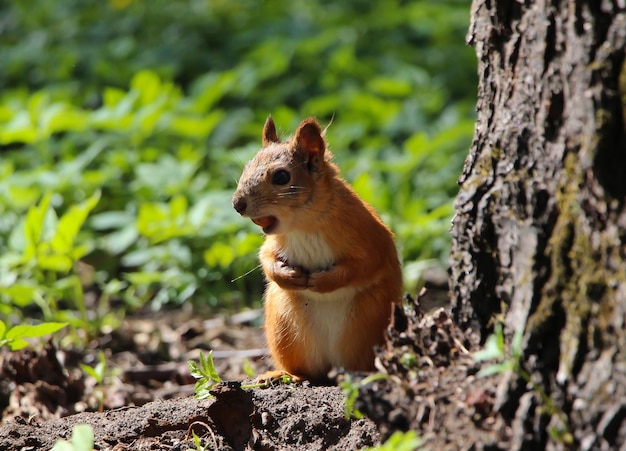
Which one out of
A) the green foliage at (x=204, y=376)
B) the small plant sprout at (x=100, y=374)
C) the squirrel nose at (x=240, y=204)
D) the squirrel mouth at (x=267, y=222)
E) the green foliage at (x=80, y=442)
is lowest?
the small plant sprout at (x=100, y=374)

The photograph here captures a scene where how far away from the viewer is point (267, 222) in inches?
115

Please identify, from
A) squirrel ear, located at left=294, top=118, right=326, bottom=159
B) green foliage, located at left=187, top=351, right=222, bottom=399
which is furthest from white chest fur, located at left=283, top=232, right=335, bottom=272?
green foliage, located at left=187, top=351, right=222, bottom=399

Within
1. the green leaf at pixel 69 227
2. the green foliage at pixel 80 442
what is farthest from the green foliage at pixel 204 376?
the green leaf at pixel 69 227

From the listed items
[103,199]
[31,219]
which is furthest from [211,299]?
[103,199]

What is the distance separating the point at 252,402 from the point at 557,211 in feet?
3.63

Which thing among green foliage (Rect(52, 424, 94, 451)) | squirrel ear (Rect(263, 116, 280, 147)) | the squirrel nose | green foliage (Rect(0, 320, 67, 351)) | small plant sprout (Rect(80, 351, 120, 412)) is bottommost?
small plant sprout (Rect(80, 351, 120, 412))

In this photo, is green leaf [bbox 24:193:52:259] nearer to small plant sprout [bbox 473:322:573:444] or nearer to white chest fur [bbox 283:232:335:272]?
white chest fur [bbox 283:232:335:272]

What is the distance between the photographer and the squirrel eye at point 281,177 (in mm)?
2951

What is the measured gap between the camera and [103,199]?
17.3 ft

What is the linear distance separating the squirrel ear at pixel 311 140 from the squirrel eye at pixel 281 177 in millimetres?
118

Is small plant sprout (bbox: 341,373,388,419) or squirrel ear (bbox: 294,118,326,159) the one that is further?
squirrel ear (bbox: 294,118,326,159)

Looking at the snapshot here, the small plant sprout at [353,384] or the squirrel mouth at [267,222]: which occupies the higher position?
the squirrel mouth at [267,222]

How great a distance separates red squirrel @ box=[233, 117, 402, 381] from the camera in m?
2.86

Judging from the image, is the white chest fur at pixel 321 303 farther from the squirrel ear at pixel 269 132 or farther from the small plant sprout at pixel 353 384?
the small plant sprout at pixel 353 384
